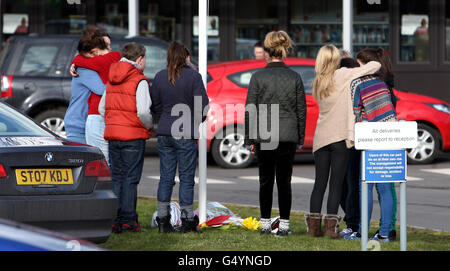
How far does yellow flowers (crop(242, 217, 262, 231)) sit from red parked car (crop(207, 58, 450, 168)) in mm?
5886

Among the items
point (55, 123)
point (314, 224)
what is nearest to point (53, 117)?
point (55, 123)

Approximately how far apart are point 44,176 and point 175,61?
2.22 m

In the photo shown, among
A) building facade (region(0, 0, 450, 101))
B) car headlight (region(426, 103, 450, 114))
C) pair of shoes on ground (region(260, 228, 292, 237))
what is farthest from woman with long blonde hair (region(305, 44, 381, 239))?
building facade (region(0, 0, 450, 101))

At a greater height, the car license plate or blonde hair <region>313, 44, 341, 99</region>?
blonde hair <region>313, 44, 341, 99</region>

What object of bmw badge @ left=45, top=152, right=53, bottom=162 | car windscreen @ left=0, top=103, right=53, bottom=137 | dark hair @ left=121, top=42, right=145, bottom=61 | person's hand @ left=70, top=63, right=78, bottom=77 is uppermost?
dark hair @ left=121, top=42, right=145, bottom=61

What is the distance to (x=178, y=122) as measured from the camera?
335 inches

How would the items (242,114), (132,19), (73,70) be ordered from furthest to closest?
(132,19) < (242,114) < (73,70)

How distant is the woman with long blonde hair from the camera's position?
8375 millimetres

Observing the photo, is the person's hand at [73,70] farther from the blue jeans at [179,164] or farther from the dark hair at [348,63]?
the dark hair at [348,63]

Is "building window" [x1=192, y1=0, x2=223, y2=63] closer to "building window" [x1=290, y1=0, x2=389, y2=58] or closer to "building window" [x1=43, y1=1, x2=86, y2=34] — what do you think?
"building window" [x1=290, y1=0, x2=389, y2=58]

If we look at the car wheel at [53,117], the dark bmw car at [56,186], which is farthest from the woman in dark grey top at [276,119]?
the car wheel at [53,117]

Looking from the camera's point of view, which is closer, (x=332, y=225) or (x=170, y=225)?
(x=332, y=225)

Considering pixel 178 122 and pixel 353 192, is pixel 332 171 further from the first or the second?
pixel 178 122
